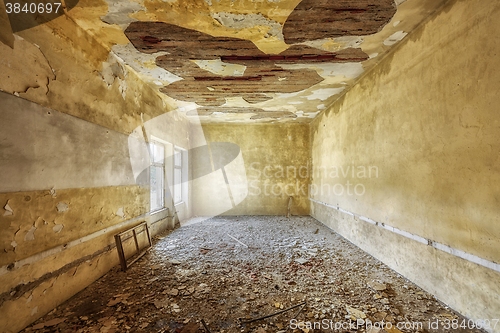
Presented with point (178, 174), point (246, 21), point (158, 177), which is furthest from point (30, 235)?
point (178, 174)

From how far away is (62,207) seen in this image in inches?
82.7

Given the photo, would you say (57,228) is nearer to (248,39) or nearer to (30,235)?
(30,235)

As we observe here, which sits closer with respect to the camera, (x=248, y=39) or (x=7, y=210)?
(x=7, y=210)

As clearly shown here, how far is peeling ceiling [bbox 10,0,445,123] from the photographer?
201 centimetres

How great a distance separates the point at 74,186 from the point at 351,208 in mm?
3979

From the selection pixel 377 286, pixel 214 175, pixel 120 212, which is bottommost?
pixel 377 286

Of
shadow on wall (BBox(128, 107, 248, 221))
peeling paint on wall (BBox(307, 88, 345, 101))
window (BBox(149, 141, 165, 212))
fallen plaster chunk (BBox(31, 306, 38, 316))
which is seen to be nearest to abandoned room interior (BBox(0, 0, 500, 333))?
fallen plaster chunk (BBox(31, 306, 38, 316))

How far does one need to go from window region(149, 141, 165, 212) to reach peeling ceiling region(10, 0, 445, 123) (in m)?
1.40

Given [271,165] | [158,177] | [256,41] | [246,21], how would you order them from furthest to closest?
[271,165] → [158,177] → [256,41] → [246,21]

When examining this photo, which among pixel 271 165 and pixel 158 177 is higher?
pixel 271 165

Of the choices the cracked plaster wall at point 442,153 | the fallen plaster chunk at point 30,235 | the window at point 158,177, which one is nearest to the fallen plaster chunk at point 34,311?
the fallen plaster chunk at point 30,235

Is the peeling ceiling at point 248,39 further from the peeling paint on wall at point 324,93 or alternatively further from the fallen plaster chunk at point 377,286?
the fallen plaster chunk at point 377,286

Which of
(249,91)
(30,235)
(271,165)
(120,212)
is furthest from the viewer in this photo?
(271,165)

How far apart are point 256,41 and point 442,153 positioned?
2.17 metres
